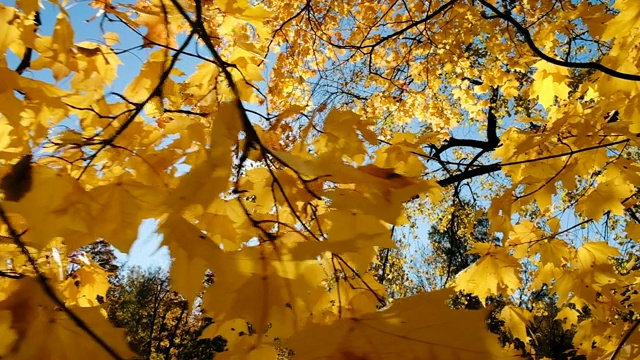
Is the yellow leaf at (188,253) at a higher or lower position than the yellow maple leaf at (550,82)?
lower

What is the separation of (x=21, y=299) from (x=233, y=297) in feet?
0.88

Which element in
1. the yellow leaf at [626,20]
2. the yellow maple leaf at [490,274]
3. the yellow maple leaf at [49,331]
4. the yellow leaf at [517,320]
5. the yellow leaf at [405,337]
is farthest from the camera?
the yellow leaf at [517,320]


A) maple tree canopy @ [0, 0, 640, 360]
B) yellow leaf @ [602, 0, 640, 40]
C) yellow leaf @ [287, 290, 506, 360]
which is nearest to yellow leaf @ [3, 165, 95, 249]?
maple tree canopy @ [0, 0, 640, 360]

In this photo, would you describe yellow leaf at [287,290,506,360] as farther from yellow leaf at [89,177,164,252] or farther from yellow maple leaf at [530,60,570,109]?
yellow maple leaf at [530,60,570,109]

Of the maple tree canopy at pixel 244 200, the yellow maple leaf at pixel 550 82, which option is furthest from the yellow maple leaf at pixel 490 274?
the yellow maple leaf at pixel 550 82

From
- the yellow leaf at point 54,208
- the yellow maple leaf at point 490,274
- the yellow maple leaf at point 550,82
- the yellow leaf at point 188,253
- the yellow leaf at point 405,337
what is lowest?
the yellow leaf at point 405,337

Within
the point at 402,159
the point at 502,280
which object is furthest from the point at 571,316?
the point at 402,159

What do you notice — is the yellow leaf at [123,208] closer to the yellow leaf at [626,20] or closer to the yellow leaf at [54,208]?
the yellow leaf at [54,208]

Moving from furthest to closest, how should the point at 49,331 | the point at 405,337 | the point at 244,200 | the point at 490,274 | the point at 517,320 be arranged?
the point at 517,320, the point at 490,274, the point at 244,200, the point at 49,331, the point at 405,337

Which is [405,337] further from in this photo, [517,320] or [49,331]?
[517,320]

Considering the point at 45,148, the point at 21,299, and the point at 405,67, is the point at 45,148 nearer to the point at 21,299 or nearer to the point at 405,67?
the point at 21,299

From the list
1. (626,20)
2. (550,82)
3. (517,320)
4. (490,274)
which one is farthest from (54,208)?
(517,320)

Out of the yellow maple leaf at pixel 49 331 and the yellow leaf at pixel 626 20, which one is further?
the yellow leaf at pixel 626 20

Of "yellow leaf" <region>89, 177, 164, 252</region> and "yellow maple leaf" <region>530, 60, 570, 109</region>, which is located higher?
"yellow maple leaf" <region>530, 60, 570, 109</region>
